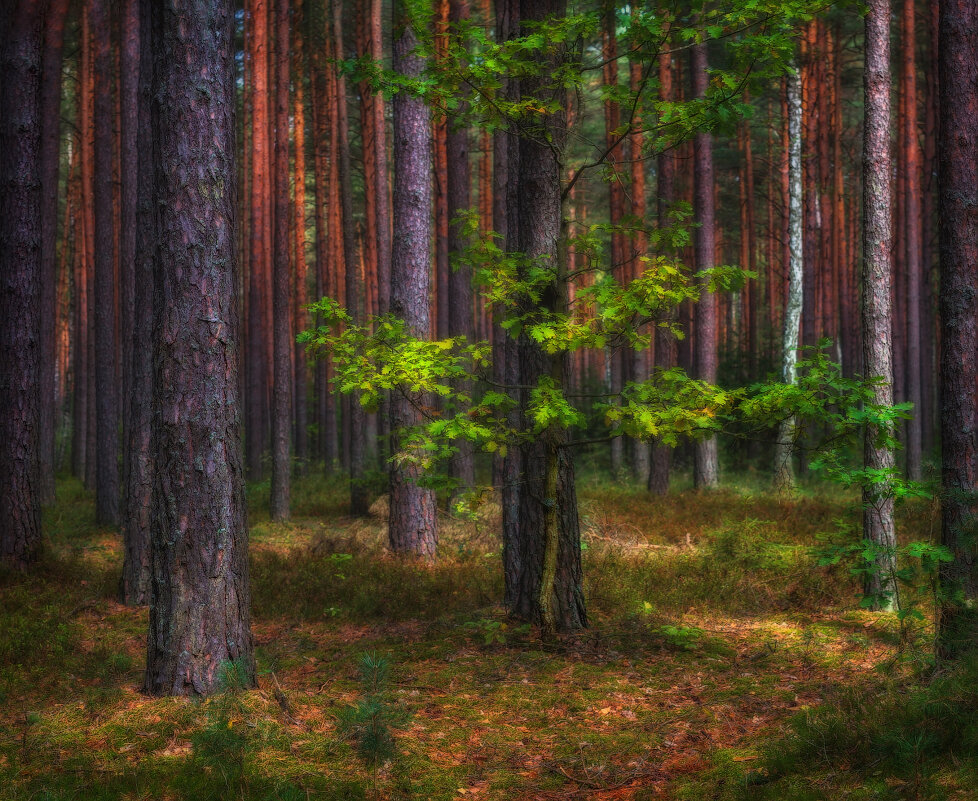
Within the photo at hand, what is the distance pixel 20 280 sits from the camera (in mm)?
9773

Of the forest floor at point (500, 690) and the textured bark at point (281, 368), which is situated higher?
the textured bark at point (281, 368)

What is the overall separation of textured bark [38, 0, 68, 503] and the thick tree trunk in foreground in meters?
6.35

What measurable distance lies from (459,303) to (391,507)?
193 inches

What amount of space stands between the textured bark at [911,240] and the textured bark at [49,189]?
55.6 feet

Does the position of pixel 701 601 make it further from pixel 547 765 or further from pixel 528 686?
pixel 547 765

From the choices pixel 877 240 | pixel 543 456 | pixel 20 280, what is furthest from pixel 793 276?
pixel 20 280

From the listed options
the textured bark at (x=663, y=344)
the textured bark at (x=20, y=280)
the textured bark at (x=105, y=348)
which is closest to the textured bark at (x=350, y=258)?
the textured bark at (x=105, y=348)

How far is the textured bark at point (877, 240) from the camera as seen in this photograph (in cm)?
874

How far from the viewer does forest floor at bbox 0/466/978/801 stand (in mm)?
3984

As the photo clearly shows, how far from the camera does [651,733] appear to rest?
507cm

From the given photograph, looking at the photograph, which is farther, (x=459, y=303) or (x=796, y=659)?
(x=459, y=303)

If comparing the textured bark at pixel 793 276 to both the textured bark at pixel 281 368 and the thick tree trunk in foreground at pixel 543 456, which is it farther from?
the thick tree trunk in foreground at pixel 543 456

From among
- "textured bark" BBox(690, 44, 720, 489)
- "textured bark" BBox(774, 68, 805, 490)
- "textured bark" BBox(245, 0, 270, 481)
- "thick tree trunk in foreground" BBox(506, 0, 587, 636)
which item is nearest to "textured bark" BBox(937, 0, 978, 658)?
"thick tree trunk in foreground" BBox(506, 0, 587, 636)

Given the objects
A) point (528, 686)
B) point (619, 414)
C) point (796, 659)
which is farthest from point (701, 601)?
point (619, 414)
